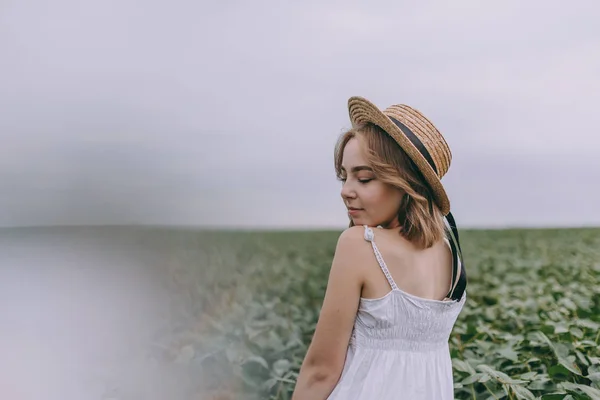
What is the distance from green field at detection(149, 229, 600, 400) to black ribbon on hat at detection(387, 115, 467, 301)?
1.34 ft

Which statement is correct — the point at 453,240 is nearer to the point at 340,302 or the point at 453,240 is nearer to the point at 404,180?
the point at 404,180

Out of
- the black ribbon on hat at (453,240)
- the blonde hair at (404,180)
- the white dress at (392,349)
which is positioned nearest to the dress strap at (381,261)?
the white dress at (392,349)

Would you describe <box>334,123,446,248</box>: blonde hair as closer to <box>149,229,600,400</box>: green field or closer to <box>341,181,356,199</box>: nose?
<box>341,181,356,199</box>: nose

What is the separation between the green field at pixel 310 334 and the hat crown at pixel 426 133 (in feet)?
1.48

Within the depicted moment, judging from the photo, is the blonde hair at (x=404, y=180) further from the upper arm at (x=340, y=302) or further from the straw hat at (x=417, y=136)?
the upper arm at (x=340, y=302)

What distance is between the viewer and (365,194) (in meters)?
1.37

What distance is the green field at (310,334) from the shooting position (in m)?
1.83

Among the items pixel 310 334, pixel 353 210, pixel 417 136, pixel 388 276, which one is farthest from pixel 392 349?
pixel 310 334

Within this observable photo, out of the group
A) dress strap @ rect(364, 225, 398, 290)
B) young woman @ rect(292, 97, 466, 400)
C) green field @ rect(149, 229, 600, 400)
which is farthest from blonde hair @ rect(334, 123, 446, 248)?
green field @ rect(149, 229, 600, 400)

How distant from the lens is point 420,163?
4.54 ft

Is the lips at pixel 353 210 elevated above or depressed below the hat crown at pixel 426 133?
below

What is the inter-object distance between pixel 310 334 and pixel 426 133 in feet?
5.64

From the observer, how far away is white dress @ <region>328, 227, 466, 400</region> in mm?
1307

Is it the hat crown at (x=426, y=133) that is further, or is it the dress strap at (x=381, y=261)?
the hat crown at (x=426, y=133)
